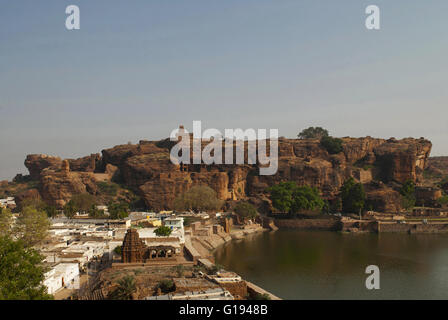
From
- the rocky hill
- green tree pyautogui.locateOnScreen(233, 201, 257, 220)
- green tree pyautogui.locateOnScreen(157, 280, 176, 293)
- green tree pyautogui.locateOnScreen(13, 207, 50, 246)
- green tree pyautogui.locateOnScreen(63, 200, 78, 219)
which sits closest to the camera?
green tree pyautogui.locateOnScreen(157, 280, 176, 293)

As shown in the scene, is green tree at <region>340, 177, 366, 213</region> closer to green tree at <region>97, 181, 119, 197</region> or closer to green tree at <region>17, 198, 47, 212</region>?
green tree at <region>97, 181, 119, 197</region>

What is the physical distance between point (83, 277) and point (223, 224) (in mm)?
26746

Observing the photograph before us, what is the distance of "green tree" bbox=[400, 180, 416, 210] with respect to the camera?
65.2 metres

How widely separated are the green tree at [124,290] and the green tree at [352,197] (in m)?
47.4

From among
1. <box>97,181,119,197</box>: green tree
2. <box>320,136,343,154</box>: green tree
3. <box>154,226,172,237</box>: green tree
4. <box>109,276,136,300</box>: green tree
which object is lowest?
<box>154,226,172,237</box>: green tree

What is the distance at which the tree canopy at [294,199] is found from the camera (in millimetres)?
60219

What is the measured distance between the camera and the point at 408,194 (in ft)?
225

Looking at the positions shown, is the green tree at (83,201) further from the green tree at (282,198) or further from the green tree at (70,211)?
the green tree at (282,198)

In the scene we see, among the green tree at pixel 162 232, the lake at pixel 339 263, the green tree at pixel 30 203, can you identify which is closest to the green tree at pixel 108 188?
the green tree at pixel 30 203

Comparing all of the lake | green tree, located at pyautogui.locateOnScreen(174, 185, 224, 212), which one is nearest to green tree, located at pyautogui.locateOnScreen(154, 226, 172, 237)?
the lake

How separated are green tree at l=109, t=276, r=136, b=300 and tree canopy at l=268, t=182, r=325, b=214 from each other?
134 feet

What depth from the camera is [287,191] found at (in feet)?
201
